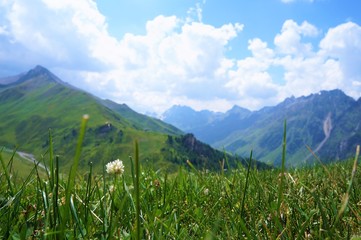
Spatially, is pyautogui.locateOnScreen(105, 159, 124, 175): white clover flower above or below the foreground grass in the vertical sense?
above

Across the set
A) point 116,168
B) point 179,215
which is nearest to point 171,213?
point 179,215

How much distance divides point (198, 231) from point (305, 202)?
1260 millimetres

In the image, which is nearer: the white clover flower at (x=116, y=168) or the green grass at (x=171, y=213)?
the green grass at (x=171, y=213)

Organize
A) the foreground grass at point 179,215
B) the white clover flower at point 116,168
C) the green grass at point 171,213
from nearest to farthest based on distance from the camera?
the green grass at point 171,213 < the foreground grass at point 179,215 < the white clover flower at point 116,168

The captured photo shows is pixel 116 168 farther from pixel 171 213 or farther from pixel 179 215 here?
pixel 179 215

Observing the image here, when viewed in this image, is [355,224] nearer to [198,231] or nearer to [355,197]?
[355,197]

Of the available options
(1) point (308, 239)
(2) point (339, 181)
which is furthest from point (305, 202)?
(2) point (339, 181)

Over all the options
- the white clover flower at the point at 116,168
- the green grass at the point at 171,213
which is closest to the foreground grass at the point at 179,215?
the green grass at the point at 171,213

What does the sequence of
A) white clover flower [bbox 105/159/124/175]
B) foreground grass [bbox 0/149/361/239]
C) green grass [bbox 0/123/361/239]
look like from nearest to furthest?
green grass [bbox 0/123/361/239]
foreground grass [bbox 0/149/361/239]
white clover flower [bbox 105/159/124/175]

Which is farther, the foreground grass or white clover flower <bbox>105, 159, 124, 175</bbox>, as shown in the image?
white clover flower <bbox>105, 159, 124, 175</bbox>

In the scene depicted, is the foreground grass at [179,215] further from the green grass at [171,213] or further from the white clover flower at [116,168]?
the white clover flower at [116,168]

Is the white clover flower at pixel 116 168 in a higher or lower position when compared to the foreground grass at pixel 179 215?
higher

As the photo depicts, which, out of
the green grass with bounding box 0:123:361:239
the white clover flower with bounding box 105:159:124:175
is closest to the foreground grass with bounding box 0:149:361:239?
the green grass with bounding box 0:123:361:239

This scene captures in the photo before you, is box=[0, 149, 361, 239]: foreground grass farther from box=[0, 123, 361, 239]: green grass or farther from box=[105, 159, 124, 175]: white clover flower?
box=[105, 159, 124, 175]: white clover flower
